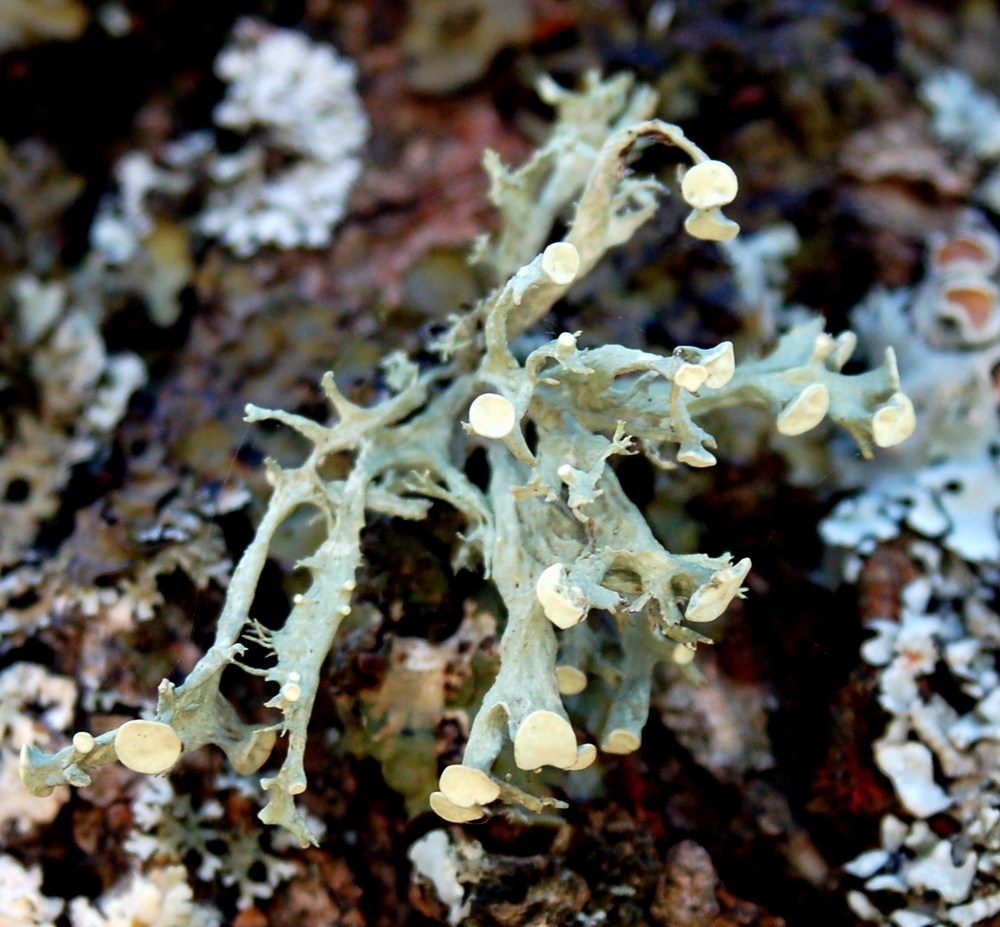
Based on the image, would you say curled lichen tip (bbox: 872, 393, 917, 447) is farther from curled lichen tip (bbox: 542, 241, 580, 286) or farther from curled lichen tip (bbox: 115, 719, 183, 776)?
curled lichen tip (bbox: 115, 719, 183, 776)

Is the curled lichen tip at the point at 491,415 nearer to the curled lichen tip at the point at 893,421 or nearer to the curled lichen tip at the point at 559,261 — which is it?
the curled lichen tip at the point at 559,261

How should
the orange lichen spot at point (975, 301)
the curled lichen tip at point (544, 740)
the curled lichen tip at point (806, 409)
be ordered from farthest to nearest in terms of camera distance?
the orange lichen spot at point (975, 301) < the curled lichen tip at point (806, 409) < the curled lichen tip at point (544, 740)

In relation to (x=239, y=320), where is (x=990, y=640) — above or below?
below

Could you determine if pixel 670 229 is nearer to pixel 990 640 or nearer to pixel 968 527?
pixel 968 527

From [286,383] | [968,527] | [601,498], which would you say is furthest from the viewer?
[286,383]

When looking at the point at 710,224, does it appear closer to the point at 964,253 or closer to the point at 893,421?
the point at 893,421

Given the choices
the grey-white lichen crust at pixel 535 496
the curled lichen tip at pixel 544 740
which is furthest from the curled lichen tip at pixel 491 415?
the curled lichen tip at pixel 544 740

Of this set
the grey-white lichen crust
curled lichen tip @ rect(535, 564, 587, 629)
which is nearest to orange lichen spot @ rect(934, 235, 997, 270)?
the grey-white lichen crust

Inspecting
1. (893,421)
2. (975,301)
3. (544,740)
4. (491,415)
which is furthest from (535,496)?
(975,301)

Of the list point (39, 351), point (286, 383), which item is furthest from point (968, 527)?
point (39, 351)
